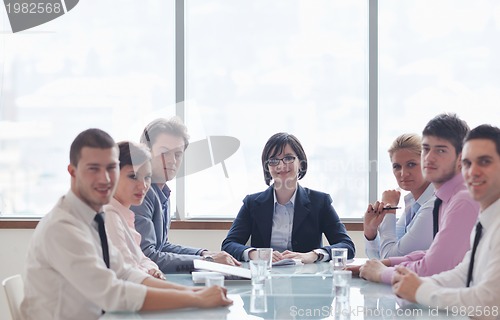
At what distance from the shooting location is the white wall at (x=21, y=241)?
4.84m

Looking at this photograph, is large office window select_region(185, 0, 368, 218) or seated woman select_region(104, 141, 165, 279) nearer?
seated woman select_region(104, 141, 165, 279)

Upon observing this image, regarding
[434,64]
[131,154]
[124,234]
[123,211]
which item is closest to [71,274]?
[124,234]

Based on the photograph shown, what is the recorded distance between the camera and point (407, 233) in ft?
10.1

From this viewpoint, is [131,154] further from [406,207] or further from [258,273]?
[406,207]

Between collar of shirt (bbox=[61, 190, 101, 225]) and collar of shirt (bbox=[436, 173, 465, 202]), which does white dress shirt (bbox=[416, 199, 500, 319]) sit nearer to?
collar of shirt (bbox=[436, 173, 465, 202])

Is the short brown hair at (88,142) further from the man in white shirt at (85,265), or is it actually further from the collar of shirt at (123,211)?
the collar of shirt at (123,211)

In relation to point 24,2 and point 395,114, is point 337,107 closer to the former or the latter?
point 395,114

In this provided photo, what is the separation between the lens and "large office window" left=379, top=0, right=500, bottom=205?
16.0ft

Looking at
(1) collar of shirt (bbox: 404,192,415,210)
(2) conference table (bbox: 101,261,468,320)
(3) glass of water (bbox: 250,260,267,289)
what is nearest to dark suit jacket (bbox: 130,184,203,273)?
(2) conference table (bbox: 101,261,468,320)

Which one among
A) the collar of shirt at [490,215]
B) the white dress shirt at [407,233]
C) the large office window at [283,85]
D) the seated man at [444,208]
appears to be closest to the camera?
the collar of shirt at [490,215]

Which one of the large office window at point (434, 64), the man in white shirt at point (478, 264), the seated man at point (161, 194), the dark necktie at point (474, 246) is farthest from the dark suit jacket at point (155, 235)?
the large office window at point (434, 64)

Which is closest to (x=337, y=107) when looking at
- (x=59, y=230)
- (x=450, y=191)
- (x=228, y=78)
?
(x=228, y=78)

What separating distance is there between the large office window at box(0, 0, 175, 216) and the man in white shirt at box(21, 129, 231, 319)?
106 inches

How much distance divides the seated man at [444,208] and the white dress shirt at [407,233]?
0.17 metres
